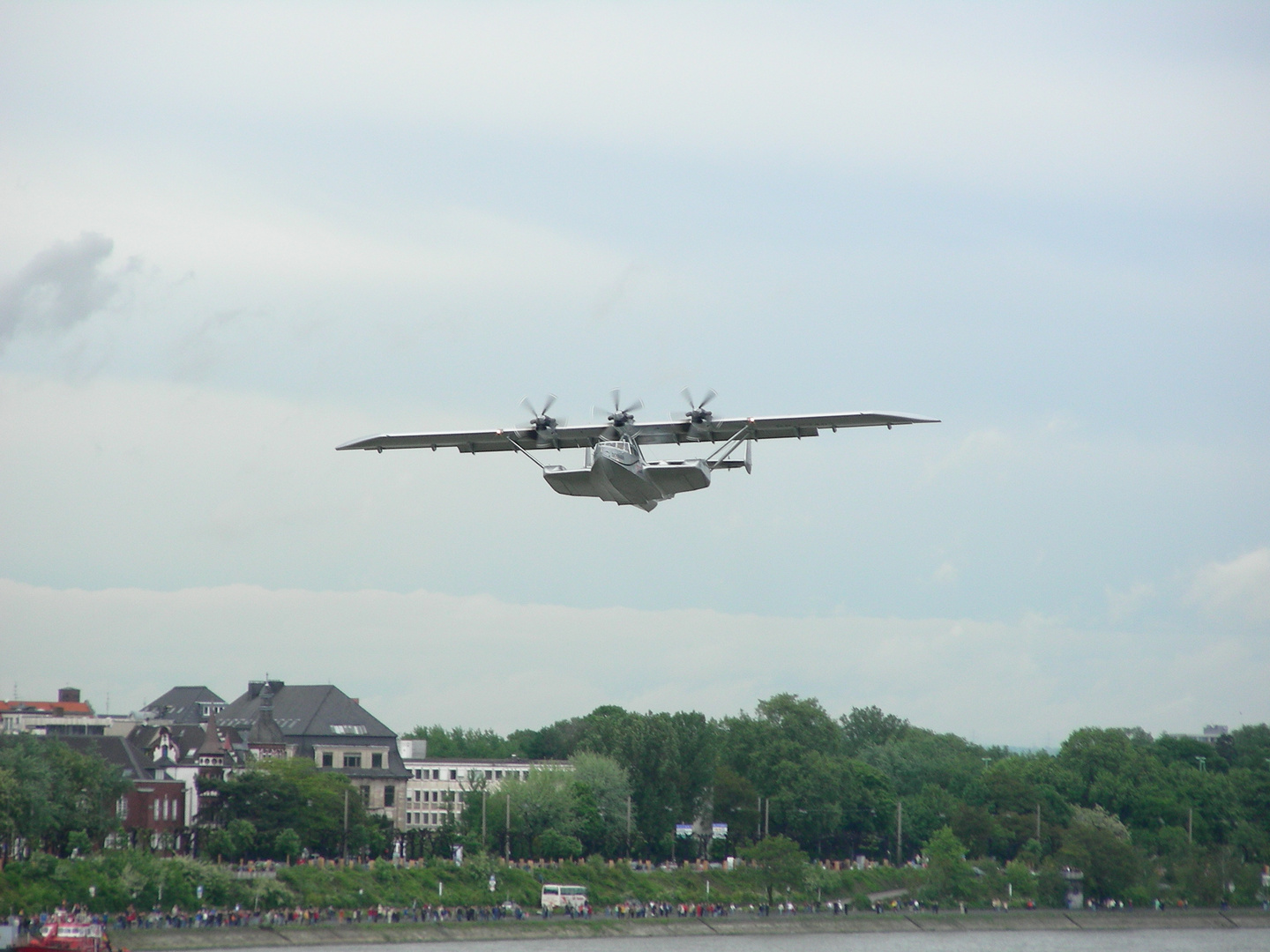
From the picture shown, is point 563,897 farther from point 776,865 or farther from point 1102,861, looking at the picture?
point 1102,861

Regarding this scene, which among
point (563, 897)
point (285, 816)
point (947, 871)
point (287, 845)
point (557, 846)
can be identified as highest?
point (285, 816)

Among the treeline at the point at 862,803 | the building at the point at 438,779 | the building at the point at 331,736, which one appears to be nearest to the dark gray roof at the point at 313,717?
the building at the point at 331,736

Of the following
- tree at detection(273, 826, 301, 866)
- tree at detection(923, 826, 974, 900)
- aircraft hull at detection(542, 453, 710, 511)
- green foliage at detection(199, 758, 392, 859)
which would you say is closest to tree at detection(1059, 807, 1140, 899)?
tree at detection(923, 826, 974, 900)

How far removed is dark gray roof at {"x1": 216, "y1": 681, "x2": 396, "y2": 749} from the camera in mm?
119500

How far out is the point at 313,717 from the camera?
121688 millimetres

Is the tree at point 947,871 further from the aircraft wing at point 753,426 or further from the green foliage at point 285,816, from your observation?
the aircraft wing at point 753,426

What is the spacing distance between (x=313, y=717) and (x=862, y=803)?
44730mm

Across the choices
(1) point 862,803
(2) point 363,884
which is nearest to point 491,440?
(2) point 363,884

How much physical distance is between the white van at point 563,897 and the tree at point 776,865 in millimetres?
13401

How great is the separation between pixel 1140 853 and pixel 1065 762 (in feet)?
66.9

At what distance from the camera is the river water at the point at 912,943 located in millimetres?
79312

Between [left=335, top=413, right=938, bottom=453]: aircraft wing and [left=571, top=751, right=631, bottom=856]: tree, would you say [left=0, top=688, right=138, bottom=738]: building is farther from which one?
[left=335, top=413, right=938, bottom=453]: aircraft wing

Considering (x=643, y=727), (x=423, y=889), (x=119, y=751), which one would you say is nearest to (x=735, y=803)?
(x=643, y=727)

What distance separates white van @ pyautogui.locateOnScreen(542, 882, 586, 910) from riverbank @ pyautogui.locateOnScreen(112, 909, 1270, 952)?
82.3 inches
